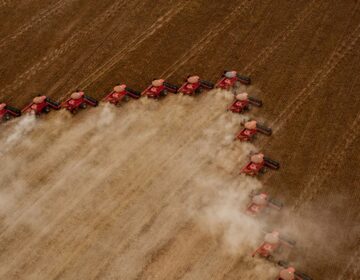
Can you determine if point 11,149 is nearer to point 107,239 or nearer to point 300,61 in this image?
point 107,239

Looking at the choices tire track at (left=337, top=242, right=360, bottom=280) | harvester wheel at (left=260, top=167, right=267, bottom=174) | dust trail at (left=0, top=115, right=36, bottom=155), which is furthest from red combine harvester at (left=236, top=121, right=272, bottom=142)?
dust trail at (left=0, top=115, right=36, bottom=155)

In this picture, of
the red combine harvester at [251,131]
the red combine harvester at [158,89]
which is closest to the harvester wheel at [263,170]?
the red combine harvester at [251,131]

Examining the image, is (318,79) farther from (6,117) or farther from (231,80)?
(6,117)

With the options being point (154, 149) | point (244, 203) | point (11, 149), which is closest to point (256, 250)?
point (244, 203)

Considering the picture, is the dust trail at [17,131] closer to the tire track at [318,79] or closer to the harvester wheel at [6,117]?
the harvester wheel at [6,117]

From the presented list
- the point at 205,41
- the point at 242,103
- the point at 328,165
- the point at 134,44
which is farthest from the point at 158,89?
the point at 328,165
